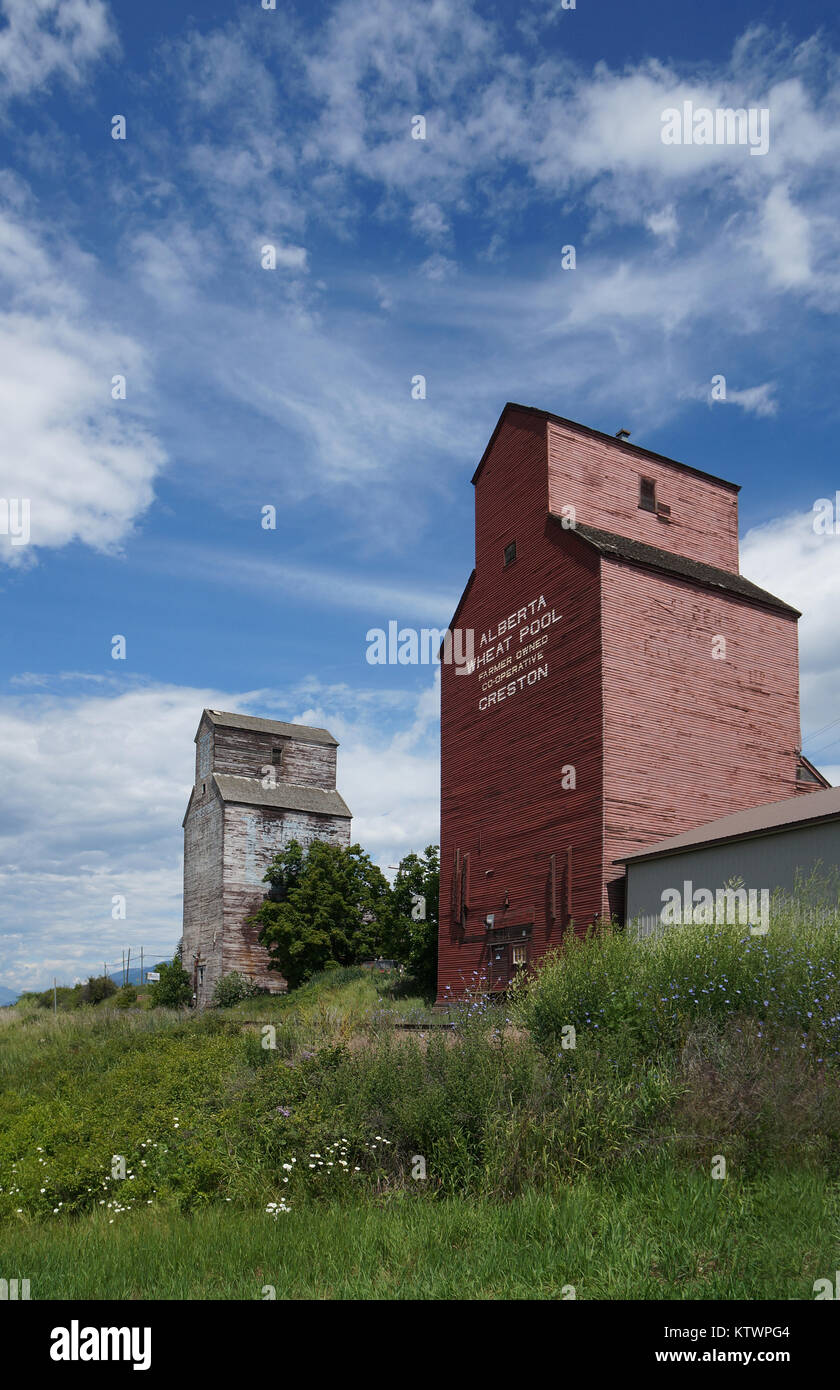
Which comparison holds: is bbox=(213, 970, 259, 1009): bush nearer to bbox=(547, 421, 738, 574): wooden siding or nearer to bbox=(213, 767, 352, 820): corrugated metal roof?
bbox=(213, 767, 352, 820): corrugated metal roof

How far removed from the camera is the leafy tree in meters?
48.8

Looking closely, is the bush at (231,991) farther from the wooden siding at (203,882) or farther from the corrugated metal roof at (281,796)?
the corrugated metal roof at (281,796)

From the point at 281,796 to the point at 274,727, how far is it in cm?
443

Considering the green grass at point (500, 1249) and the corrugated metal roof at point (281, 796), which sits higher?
the corrugated metal roof at point (281, 796)

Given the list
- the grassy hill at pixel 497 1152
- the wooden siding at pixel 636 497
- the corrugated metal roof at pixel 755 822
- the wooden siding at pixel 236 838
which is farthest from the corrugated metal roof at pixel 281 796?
the grassy hill at pixel 497 1152

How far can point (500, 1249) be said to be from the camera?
7.36 m

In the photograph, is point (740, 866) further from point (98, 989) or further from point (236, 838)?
point (98, 989)

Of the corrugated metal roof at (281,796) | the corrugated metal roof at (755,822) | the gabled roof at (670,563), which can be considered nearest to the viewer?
the corrugated metal roof at (755,822)

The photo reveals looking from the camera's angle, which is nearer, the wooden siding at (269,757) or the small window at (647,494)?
the small window at (647,494)

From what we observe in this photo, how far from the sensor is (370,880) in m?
47.6

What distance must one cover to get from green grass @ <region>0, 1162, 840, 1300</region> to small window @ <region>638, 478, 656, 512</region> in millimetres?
23967

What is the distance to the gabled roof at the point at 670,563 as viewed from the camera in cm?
2598

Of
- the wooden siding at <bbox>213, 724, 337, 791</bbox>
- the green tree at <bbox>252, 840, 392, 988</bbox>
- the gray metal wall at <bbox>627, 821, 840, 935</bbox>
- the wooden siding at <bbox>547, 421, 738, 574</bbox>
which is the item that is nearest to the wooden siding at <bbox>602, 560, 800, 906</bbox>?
the gray metal wall at <bbox>627, 821, 840, 935</bbox>

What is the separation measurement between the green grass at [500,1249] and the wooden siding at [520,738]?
51.1ft
